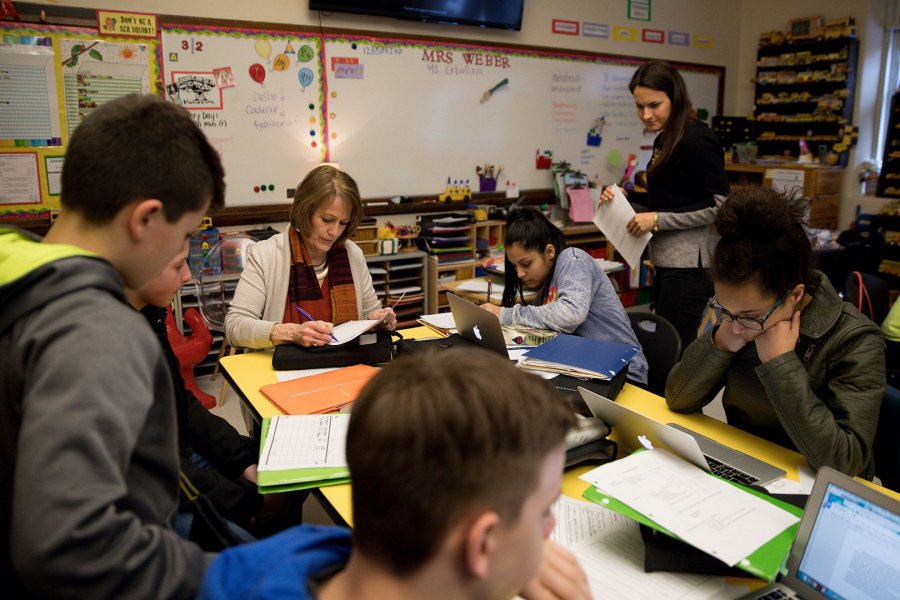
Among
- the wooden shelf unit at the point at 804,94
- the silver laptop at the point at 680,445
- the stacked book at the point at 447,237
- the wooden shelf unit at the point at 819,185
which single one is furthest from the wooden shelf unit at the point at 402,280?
the wooden shelf unit at the point at 804,94

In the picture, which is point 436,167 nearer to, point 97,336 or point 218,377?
point 218,377

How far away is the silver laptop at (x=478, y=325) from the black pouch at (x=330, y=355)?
0.78ft

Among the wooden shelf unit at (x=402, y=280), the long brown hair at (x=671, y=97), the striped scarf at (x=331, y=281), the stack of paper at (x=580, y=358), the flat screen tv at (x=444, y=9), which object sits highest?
the flat screen tv at (x=444, y=9)

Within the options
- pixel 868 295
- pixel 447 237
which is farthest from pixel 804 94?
pixel 447 237

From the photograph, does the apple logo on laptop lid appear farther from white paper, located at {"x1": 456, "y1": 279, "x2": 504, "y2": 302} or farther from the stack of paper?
white paper, located at {"x1": 456, "y1": 279, "x2": 504, "y2": 302}

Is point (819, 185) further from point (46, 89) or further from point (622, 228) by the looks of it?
point (46, 89)

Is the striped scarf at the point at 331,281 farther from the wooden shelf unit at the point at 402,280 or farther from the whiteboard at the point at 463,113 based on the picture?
the whiteboard at the point at 463,113

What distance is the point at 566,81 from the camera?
17.2 feet

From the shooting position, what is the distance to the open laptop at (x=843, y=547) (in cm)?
96

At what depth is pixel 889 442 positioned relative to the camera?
152 centimetres

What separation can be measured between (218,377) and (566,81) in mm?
3365

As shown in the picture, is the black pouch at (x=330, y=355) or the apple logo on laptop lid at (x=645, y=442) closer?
the apple logo on laptop lid at (x=645, y=442)

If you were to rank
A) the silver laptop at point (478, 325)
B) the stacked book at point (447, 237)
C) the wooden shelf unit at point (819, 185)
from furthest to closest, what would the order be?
the wooden shelf unit at point (819, 185) < the stacked book at point (447, 237) < the silver laptop at point (478, 325)

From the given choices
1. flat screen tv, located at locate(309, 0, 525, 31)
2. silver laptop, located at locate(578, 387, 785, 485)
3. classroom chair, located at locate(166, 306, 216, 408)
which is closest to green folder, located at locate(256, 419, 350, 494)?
silver laptop, located at locate(578, 387, 785, 485)
